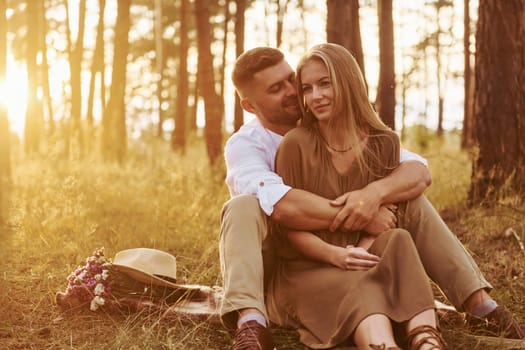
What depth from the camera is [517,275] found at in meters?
4.72

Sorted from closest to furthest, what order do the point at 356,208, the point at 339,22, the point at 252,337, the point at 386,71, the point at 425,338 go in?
the point at 425,338
the point at 252,337
the point at 356,208
the point at 339,22
the point at 386,71

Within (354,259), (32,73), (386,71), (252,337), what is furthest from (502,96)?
(32,73)

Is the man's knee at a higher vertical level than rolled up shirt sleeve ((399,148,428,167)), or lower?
lower

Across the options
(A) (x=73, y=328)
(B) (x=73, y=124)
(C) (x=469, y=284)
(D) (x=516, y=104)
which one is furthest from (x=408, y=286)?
(B) (x=73, y=124)

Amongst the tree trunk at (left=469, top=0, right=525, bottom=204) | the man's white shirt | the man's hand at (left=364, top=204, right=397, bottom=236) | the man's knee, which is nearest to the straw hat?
the man's white shirt

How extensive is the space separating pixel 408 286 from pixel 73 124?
35.5 feet

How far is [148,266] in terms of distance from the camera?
4.01 meters

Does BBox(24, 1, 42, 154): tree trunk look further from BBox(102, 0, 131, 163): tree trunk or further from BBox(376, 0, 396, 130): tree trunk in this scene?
BBox(376, 0, 396, 130): tree trunk

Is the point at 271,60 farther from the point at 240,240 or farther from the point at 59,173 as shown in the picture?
the point at 59,173

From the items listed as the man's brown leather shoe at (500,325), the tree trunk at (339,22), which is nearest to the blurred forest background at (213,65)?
the tree trunk at (339,22)

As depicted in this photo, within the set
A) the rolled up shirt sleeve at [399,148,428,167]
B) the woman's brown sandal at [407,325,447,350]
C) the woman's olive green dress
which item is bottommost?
the woman's brown sandal at [407,325,447,350]

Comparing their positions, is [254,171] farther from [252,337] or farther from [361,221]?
[252,337]

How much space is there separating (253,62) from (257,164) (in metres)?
0.77

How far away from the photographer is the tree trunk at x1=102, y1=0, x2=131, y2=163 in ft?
40.8
